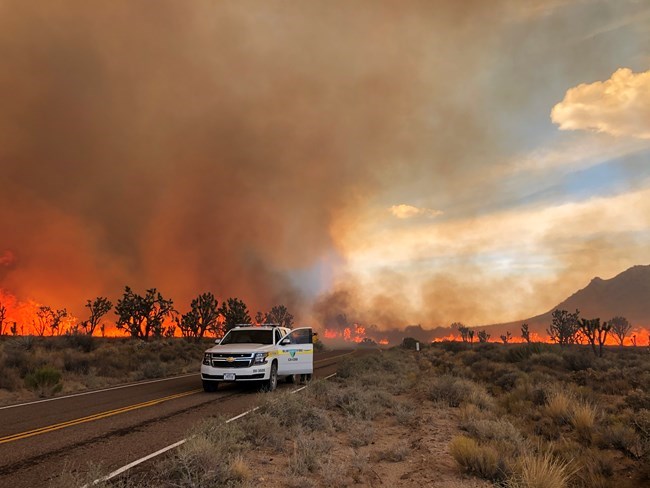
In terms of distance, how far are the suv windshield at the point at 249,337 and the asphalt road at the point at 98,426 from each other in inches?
73.2

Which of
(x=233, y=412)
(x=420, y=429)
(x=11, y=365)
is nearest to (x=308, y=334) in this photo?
(x=233, y=412)

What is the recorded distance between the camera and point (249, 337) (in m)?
16.9

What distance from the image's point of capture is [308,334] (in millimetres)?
18594

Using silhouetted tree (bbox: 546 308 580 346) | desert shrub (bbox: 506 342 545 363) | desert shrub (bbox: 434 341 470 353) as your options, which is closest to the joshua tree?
silhouetted tree (bbox: 546 308 580 346)

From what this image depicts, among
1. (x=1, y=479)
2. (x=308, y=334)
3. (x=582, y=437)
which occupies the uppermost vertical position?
(x=308, y=334)

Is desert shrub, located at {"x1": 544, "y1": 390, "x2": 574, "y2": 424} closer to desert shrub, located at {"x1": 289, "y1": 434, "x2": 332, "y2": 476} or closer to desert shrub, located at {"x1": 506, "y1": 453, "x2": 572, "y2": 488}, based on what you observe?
desert shrub, located at {"x1": 506, "y1": 453, "x2": 572, "y2": 488}

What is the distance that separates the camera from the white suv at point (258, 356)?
14703 millimetres

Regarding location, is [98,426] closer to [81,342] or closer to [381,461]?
[381,461]

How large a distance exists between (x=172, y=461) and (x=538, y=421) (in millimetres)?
10145

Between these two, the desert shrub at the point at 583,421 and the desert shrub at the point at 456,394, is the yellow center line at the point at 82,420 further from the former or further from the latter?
the desert shrub at the point at 583,421

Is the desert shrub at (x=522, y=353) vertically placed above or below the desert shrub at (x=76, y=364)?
below

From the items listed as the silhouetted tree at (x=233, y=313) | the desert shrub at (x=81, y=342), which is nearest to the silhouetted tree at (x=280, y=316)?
the silhouetted tree at (x=233, y=313)

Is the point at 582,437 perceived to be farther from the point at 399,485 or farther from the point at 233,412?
the point at 233,412

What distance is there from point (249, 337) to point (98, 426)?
7.31m
